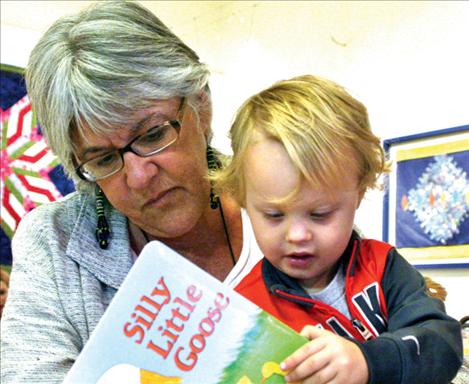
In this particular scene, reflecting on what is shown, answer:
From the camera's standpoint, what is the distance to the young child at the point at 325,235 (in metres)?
0.93

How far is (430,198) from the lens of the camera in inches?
90.5

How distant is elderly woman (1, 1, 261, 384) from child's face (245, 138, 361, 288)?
Answer: 0.86ft

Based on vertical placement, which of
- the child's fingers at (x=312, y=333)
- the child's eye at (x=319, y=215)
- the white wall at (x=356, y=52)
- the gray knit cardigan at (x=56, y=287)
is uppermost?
the white wall at (x=356, y=52)

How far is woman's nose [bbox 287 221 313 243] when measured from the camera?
0.98 metres

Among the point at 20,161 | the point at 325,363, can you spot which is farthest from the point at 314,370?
the point at 20,161

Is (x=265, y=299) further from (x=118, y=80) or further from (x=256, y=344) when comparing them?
(x=118, y=80)

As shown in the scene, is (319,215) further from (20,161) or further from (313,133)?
(20,161)

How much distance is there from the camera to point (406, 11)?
2.45 metres

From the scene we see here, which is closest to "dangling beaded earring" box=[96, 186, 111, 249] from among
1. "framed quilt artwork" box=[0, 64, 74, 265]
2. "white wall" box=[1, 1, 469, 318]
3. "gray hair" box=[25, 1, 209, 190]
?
"gray hair" box=[25, 1, 209, 190]

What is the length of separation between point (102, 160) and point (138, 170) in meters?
0.11

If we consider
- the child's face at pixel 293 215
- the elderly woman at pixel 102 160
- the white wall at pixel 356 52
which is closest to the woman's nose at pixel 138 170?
the elderly woman at pixel 102 160

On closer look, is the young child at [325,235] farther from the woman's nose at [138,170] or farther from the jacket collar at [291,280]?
the woman's nose at [138,170]

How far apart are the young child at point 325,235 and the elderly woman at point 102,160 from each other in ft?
0.60

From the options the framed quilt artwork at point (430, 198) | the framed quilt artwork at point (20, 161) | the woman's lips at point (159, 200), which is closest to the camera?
the woman's lips at point (159, 200)
